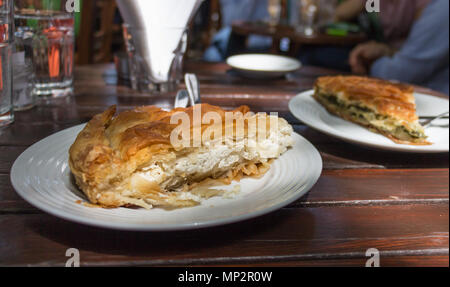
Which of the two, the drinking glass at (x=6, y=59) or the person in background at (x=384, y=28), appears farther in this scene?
the person in background at (x=384, y=28)

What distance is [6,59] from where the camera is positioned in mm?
1094

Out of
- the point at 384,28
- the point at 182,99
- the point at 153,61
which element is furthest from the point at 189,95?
the point at 384,28

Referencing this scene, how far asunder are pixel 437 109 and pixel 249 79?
797 mm

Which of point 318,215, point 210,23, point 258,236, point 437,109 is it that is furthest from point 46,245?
point 210,23

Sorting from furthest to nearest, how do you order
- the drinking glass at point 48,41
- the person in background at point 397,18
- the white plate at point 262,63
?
the person in background at point 397,18
the white plate at point 262,63
the drinking glass at point 48,41

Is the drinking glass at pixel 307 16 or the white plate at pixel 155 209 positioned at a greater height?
the drinking glass at pixel 307 16

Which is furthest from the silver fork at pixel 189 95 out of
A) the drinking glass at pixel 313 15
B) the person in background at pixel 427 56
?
the drinking glass at pixel 313 15

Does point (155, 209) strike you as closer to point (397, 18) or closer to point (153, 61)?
point (153, 61)

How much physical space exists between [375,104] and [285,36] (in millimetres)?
2602

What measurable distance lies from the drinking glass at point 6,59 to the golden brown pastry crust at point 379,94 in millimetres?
1023

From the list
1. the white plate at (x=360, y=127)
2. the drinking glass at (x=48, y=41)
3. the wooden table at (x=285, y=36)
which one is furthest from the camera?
the wooden table at (x=285, y=36)

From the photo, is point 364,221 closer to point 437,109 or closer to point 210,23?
point 437,109

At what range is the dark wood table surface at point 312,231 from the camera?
646mm

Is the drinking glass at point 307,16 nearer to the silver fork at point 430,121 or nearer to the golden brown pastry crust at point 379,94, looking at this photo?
the golden brown pastry crust at point 379,94
